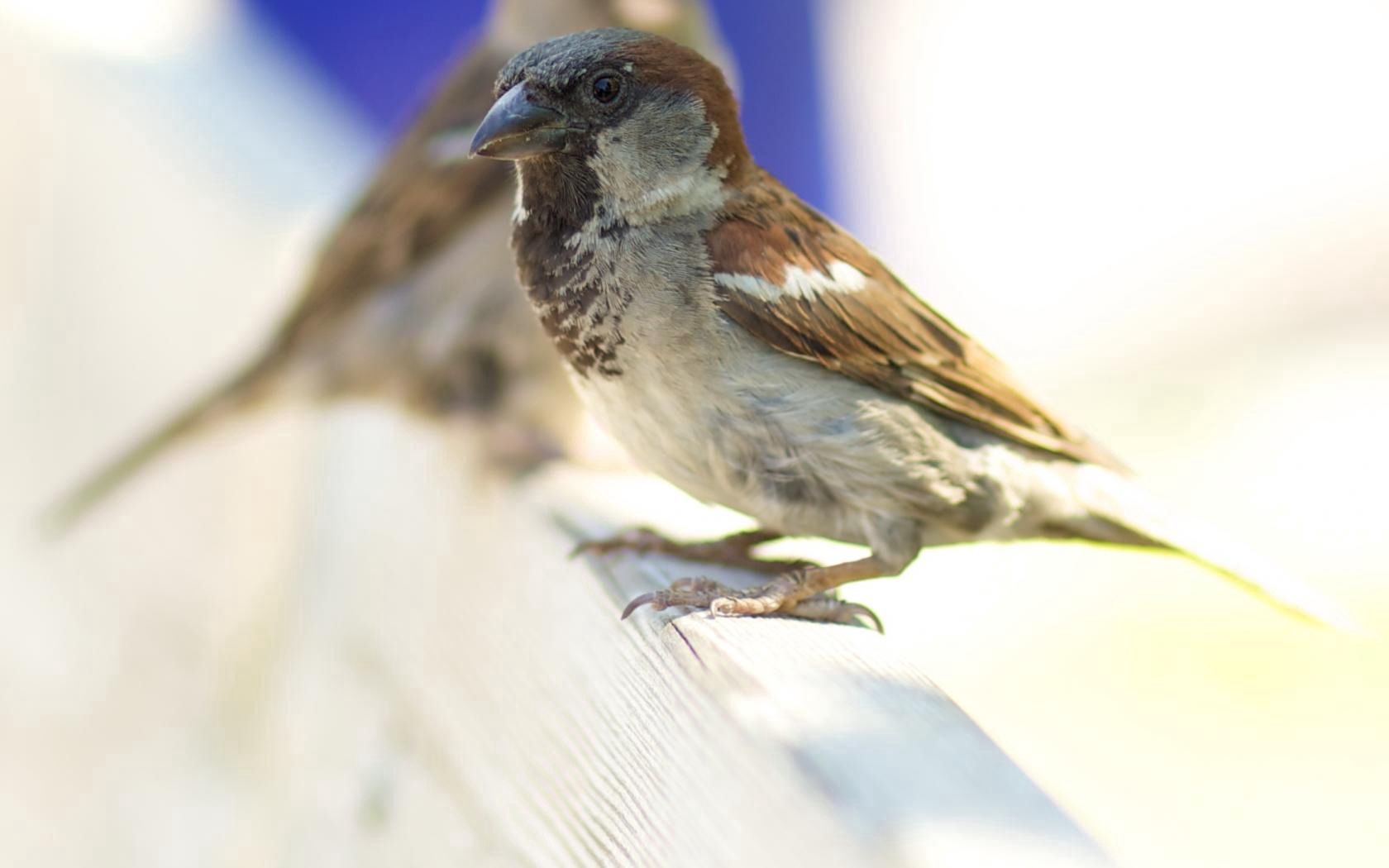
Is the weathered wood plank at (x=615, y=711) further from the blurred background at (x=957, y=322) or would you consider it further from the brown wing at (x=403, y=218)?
the brown wing at (x=403, y=218)

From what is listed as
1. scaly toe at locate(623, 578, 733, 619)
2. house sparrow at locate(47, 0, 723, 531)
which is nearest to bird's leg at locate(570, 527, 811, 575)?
scaly toe at locate(623, 578, 733, 619)

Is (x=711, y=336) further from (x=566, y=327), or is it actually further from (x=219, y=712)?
(x=219, y=712)

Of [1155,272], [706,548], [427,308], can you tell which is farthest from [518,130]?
[1155,272]

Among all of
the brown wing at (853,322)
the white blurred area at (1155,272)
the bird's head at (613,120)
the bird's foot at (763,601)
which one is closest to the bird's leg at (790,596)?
the bird's foot at (763,601)

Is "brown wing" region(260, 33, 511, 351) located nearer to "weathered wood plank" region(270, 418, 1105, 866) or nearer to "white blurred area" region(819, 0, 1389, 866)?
"weathered wood plank" region(270, 418, 1105, 866)

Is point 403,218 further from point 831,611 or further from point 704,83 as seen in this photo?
point 831,611

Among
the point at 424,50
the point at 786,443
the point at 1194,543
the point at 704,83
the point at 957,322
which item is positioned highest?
the point at 424,50

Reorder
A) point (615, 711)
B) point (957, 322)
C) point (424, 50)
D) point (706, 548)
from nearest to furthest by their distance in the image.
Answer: point (615, 711), point (706, 548), point (957, 322), point (424, 50)
